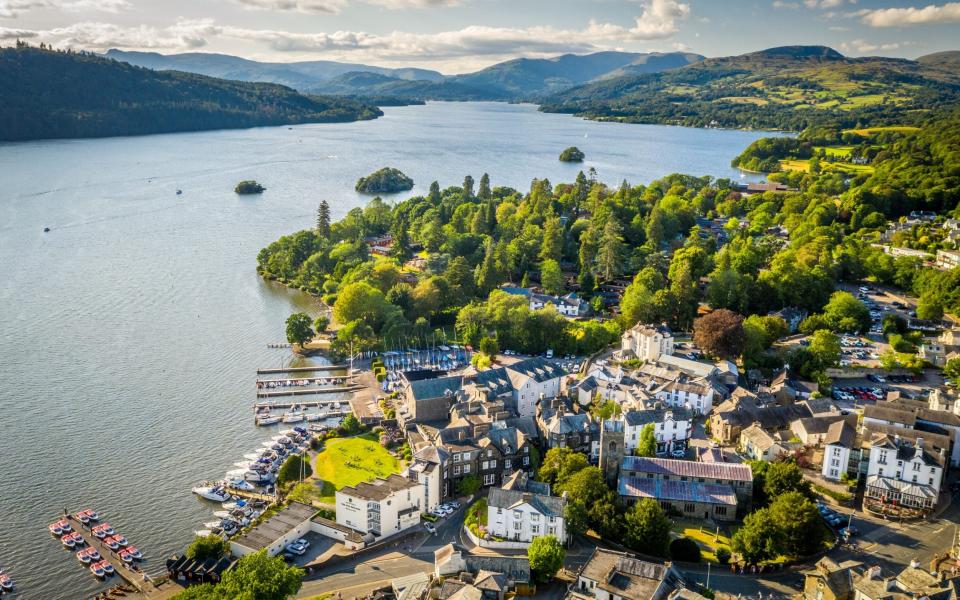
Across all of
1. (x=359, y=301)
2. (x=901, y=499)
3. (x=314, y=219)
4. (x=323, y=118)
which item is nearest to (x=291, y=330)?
(x=359, y=301)

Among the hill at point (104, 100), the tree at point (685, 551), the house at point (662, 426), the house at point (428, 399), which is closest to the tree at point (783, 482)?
the tree at point (685, 551)

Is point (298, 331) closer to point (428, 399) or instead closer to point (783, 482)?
point (428, 399)

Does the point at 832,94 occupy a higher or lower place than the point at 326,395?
higher

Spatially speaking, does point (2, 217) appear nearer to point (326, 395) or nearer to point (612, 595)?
point (326, 395)

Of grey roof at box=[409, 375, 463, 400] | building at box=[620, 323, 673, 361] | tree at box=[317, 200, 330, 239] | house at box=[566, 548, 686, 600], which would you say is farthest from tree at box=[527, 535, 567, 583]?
tree at box=[317, 200, 330, 239]

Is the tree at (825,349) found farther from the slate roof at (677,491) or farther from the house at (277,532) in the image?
the house at (277,532)

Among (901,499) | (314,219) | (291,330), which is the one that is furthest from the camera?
(314,219)

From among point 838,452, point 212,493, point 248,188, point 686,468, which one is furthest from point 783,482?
point 248,188
